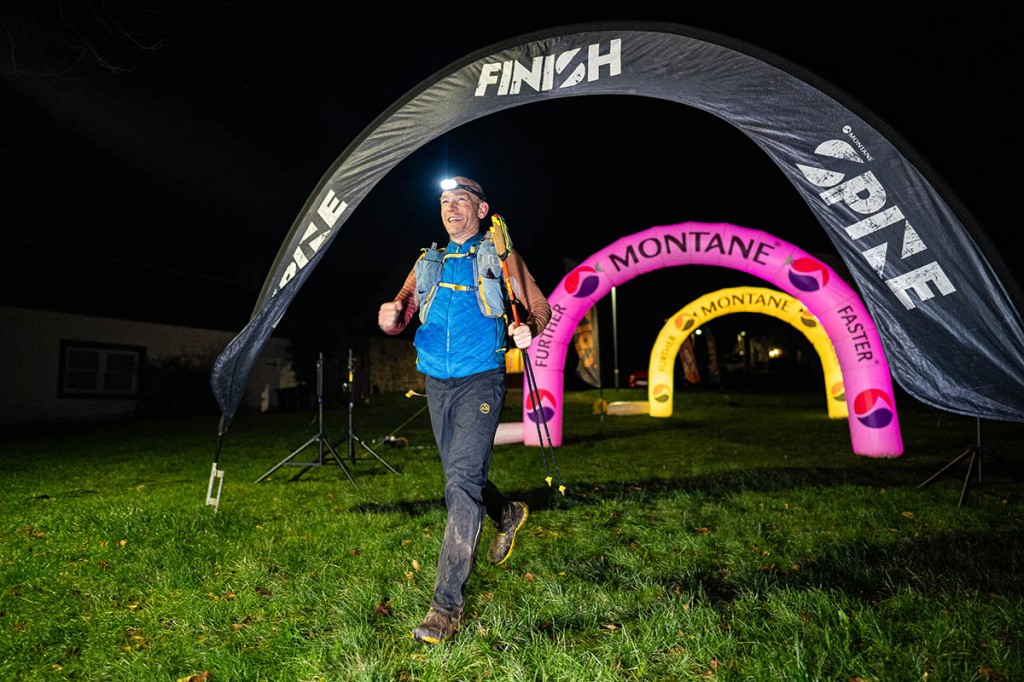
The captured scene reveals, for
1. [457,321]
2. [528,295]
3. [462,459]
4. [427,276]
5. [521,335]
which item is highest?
[427,276]

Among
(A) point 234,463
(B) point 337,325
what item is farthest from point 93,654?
(B) point 337,325

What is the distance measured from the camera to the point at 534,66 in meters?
4.04

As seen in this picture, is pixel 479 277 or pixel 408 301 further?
pixel 408 301

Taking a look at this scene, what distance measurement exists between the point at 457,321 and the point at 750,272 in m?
8.20

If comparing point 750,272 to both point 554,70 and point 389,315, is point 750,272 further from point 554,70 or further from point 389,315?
Result: point 389,315

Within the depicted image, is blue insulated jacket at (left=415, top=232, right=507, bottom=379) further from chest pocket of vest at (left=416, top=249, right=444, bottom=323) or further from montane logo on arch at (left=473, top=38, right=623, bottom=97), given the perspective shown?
montane logo on arch at (left=473, top=38, right=623, bottom=97)

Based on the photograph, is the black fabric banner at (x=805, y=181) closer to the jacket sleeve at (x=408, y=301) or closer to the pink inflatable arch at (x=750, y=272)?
the jacket sleeve at (x=408, y=301)

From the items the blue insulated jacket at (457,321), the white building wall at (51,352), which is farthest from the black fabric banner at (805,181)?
the white building wall at (51,352)

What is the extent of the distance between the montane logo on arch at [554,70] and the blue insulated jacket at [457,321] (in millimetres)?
1519

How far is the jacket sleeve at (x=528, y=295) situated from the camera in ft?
10.7

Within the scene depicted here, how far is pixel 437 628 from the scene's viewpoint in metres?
2.62

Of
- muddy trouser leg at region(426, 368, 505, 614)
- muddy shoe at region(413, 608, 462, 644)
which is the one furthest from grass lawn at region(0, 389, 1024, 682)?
muddy trouser leg at region(426, 368, 505, 614)

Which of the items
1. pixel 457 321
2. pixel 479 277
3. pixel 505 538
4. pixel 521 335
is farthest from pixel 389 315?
pixel 505 538

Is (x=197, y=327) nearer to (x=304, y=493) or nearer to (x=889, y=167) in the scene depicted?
(x=304, y=493)
